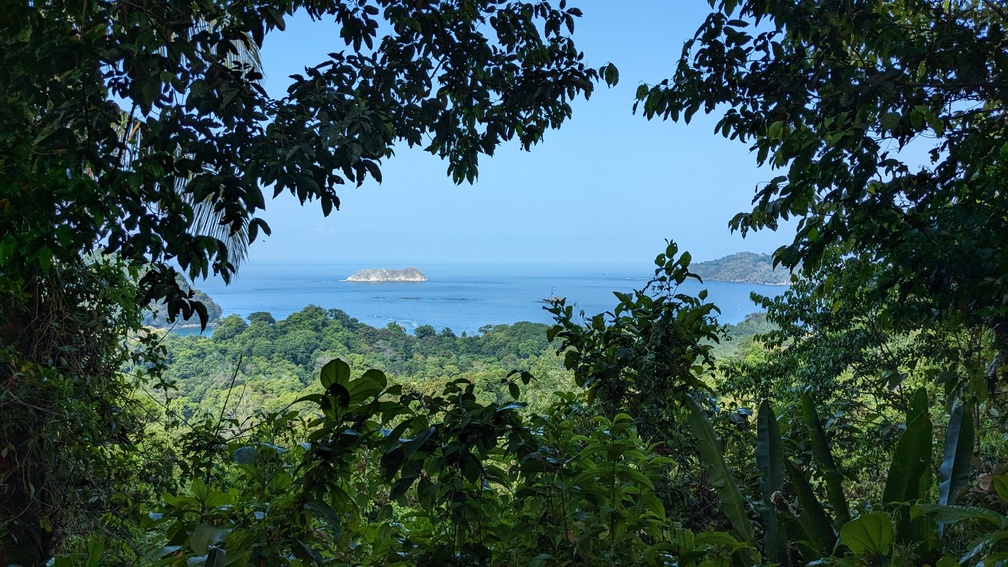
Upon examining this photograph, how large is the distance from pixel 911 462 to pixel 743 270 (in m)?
3.55

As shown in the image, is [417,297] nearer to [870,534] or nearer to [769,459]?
[769,459]

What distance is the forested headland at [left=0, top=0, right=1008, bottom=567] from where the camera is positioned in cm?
79

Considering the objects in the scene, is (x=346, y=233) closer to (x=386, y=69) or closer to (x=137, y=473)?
(x=137, y=473)

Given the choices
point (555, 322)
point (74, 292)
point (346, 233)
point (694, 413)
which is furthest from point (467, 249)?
point (694, 413)

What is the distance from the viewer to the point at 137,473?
2172 mm

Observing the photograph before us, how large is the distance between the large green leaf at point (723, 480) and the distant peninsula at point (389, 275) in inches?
173

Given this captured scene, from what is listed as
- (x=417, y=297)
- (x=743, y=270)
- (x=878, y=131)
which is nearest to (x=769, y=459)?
(x=878, y=131)

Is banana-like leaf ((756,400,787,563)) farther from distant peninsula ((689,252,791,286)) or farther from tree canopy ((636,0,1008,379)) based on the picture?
distant peninsula ((689,252,791,286))

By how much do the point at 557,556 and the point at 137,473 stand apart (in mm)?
1927

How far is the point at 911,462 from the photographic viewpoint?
102 cm

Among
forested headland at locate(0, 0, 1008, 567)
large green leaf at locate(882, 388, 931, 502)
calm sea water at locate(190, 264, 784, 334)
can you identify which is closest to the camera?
forested headland at locate(0, 0, 1008, 567)

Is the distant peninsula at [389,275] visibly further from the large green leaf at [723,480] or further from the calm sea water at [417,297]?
the large green leaf at [723,480]

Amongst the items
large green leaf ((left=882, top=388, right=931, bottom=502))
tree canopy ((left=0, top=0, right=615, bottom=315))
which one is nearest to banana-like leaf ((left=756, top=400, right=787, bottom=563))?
large green leaf ((left=882, top=388, right=931, bottom=502))

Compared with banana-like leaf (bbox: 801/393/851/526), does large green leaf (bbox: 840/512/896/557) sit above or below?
above
